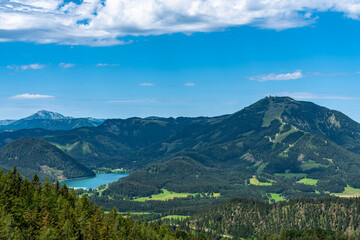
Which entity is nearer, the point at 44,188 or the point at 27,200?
the point at 27,200

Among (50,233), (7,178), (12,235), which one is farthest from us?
(7,178)

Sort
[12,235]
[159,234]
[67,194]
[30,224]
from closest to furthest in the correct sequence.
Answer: [12,235], [30,224], [67,194], [159,234]

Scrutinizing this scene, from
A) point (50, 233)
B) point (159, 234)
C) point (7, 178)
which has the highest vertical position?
A: point (7, 178)

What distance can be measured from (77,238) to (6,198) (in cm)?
3215

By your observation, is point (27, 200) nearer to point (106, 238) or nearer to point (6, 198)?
point (6, 198)

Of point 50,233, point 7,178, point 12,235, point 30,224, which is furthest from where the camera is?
point 7,178

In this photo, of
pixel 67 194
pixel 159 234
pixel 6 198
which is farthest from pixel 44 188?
pixel 159 234

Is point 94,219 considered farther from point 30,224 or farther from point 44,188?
point 44,188

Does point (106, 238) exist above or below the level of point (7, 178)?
below

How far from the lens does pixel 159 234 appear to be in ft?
632

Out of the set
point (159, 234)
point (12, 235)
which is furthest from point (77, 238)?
point (159, 234)

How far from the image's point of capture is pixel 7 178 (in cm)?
16275

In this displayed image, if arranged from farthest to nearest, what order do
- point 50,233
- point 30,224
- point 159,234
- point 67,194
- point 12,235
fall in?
point 159,234, point 67,194, point 30,224, point 50,233, point 12,235

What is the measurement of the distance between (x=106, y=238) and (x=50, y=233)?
2318 centimetres
